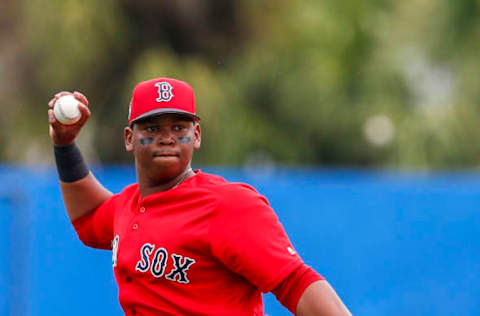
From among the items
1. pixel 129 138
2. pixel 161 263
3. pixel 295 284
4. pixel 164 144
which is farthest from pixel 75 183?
pixel 295 284

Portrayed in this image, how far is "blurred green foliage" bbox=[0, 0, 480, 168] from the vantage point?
38.0 feet

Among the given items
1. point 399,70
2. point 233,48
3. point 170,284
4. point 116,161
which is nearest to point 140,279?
point 170,284

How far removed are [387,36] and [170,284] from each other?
1192 cm

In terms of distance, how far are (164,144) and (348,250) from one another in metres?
3.57

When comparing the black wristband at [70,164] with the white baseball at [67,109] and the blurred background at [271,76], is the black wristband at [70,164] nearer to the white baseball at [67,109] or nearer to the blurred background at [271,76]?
the white baseball at [67,109]

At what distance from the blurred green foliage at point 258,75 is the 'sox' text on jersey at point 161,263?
865 cm

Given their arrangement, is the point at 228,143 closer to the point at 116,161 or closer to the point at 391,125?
the point at 116,161

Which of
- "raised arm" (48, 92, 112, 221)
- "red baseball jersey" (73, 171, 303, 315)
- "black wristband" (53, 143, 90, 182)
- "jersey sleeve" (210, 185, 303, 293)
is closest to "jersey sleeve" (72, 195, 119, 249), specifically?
"raised arm" (48, 92, 112, 221)

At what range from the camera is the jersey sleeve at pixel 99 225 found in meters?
3.15

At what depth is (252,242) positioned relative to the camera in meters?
2.35

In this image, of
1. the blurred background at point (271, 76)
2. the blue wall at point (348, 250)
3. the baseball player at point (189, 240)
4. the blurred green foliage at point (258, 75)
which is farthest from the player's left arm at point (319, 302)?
the blurred green foliage at point (258, 75)

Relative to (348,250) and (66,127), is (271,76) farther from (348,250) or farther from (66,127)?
(66,127)

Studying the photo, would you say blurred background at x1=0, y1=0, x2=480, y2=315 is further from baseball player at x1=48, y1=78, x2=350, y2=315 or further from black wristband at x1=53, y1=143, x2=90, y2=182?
baseball player at x1=48, y1=78, x2=350, y2=315

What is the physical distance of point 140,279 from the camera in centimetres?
255
